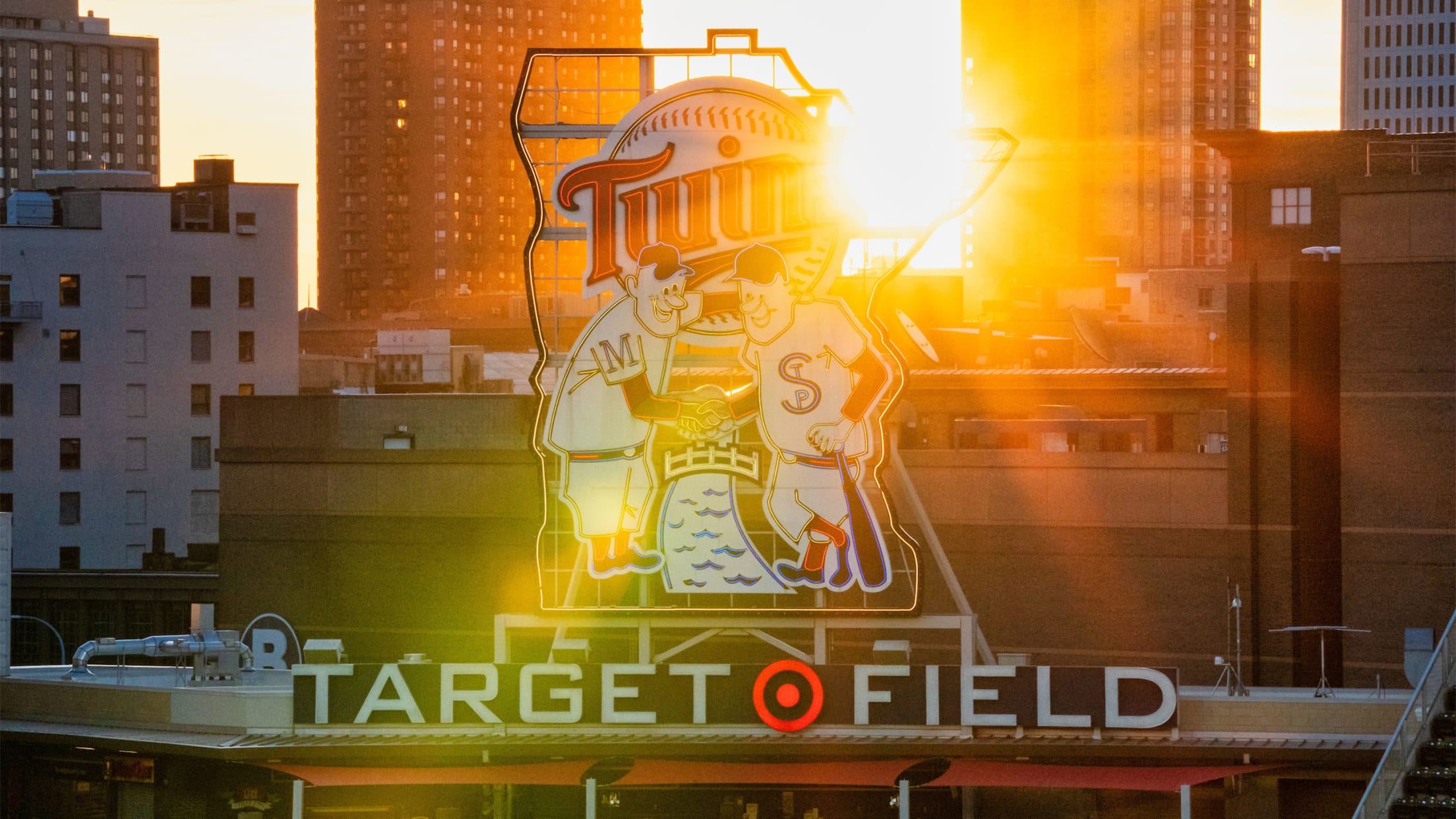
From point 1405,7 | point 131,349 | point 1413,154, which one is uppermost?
point 1405,7

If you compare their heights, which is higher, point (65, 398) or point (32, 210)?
point (32, 210)

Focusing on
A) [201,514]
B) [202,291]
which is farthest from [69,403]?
[202,291]

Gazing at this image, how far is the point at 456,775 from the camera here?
1323 inches

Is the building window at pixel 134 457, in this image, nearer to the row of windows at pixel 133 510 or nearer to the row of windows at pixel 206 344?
the row of windows at pixel 133 510

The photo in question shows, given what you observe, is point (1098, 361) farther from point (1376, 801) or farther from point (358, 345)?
point (358, 345)

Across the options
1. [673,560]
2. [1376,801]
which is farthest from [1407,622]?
[673,560]

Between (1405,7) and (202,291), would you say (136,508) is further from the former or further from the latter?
(1405,7)

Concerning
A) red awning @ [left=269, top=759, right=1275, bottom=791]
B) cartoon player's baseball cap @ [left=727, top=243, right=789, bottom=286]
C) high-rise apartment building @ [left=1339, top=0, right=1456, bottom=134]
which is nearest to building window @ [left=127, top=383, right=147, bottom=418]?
red awning @ [left=269, top=759, right=1275, bottom=791]

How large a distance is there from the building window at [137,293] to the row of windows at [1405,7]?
14924 centimetres

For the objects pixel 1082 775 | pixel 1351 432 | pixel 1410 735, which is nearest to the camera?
pixel 1410 735

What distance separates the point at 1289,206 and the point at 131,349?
5686 cm

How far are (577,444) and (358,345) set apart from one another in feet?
439

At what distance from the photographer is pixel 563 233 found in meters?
35.7

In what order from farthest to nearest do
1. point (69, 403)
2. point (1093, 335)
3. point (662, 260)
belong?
point (69, 403) < point (1093, 335) < point (662, 260)
